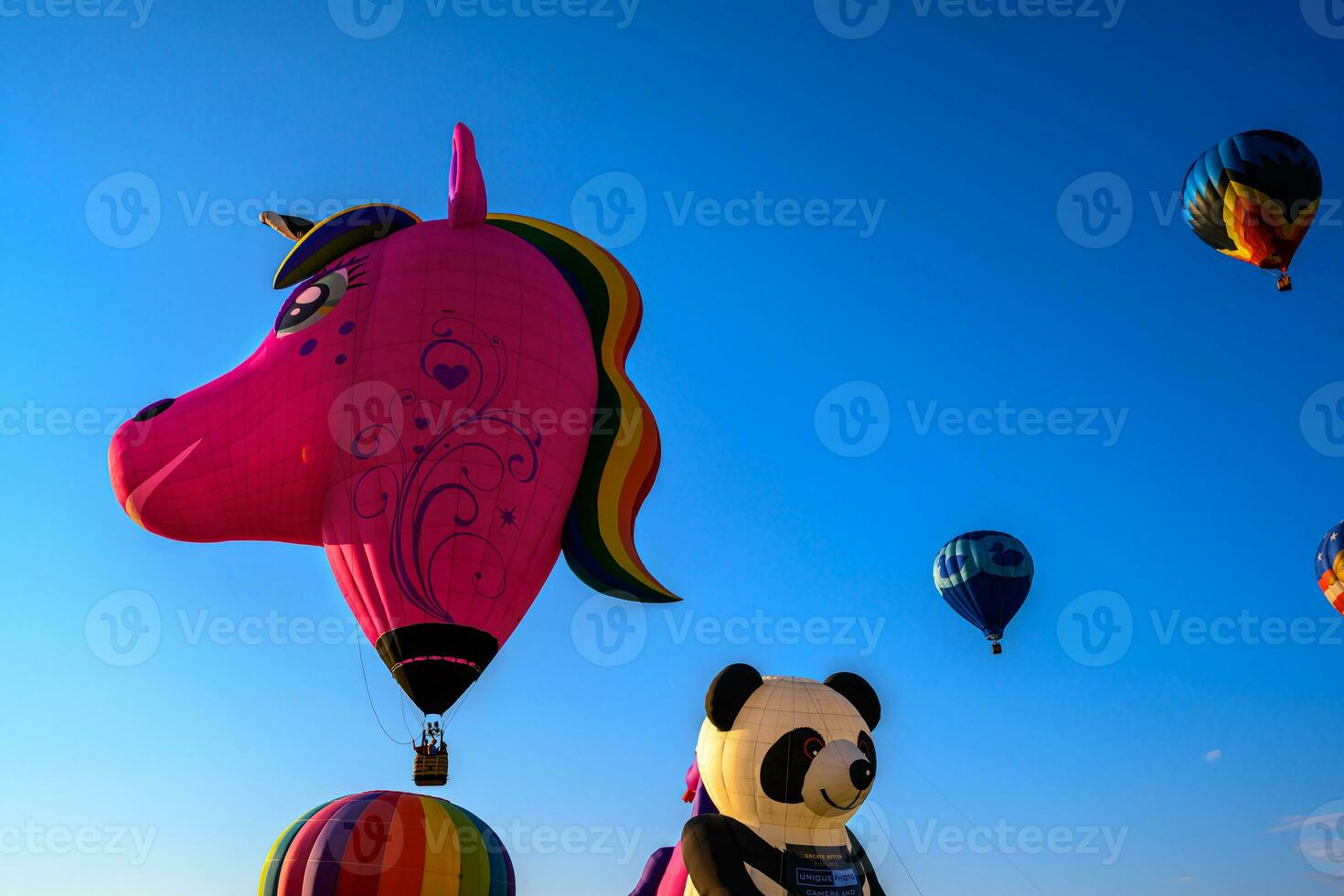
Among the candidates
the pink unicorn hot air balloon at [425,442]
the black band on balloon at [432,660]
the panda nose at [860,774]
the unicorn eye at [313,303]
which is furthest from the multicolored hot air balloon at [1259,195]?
the black band on balloon at [432,660]

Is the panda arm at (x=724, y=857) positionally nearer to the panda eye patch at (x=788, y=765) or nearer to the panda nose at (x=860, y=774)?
the panda eye patch at (x=788, y=765)

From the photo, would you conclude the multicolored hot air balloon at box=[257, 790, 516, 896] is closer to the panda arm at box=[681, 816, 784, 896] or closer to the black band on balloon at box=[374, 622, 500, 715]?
the black band on balloon at box=[374, 622, 500, 715]

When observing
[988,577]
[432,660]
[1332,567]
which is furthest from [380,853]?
[1332,567]

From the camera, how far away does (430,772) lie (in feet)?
40.7

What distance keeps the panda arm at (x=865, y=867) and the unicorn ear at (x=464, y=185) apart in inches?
332

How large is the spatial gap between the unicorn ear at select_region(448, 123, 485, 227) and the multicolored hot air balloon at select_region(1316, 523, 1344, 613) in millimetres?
18801

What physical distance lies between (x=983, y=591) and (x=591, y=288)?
522 inches

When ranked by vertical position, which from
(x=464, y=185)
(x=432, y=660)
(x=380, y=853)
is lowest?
(x=380, y=853)

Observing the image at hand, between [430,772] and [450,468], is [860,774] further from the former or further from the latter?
[450,468]

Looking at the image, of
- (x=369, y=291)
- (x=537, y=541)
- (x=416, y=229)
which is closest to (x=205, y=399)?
(x=369, y=291)

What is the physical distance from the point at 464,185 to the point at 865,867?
29.6 feet

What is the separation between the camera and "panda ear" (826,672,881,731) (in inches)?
421

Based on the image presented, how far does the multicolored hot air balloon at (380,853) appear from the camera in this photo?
12.3 metres

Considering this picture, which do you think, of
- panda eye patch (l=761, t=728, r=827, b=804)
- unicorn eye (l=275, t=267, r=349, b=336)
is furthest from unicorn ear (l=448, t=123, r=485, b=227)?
panda eye patch (l=761, t=728, r=827, b=804)
